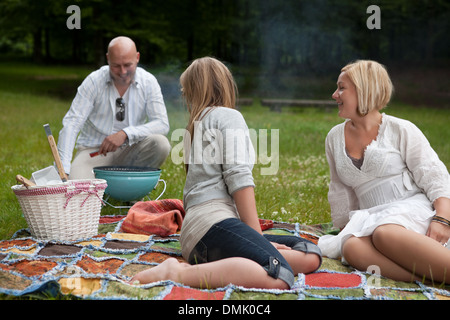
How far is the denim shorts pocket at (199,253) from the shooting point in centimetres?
272

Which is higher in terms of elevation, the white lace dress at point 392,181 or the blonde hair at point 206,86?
the blonde hair at point 206,86

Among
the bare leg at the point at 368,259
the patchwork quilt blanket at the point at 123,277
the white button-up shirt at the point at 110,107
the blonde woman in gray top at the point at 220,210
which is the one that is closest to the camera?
the patchwork quilt blanket at the point at 123,277

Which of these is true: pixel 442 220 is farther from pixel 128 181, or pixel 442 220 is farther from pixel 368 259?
pixel 128 181

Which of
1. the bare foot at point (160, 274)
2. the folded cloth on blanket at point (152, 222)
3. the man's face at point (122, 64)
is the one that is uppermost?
the man's face at point (122, 64)

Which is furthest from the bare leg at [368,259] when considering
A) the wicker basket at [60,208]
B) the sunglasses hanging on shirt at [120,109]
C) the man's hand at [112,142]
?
the sunglasses hanging on shirt at [120,109]

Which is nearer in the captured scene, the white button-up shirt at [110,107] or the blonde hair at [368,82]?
the blonde hair at [368,82]

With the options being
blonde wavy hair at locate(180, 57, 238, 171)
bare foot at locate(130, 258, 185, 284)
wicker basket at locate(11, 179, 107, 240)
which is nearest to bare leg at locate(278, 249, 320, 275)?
bare foot at locate(130, 258, 185, 284)

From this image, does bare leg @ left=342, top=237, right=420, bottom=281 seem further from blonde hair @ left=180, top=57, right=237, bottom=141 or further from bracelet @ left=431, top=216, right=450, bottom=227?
blonde hair @ left=180, top=57, right=237, bottom=141

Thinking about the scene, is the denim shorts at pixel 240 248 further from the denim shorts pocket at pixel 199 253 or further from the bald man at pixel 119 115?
the bald man at pixel 119 115

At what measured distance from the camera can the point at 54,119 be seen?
11.1 metres

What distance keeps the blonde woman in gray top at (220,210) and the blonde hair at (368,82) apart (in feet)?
2.45

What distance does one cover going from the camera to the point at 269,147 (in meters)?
8.53

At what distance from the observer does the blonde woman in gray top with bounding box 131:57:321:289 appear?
8.32 ft

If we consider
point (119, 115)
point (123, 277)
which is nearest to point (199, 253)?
point (123, 277)
